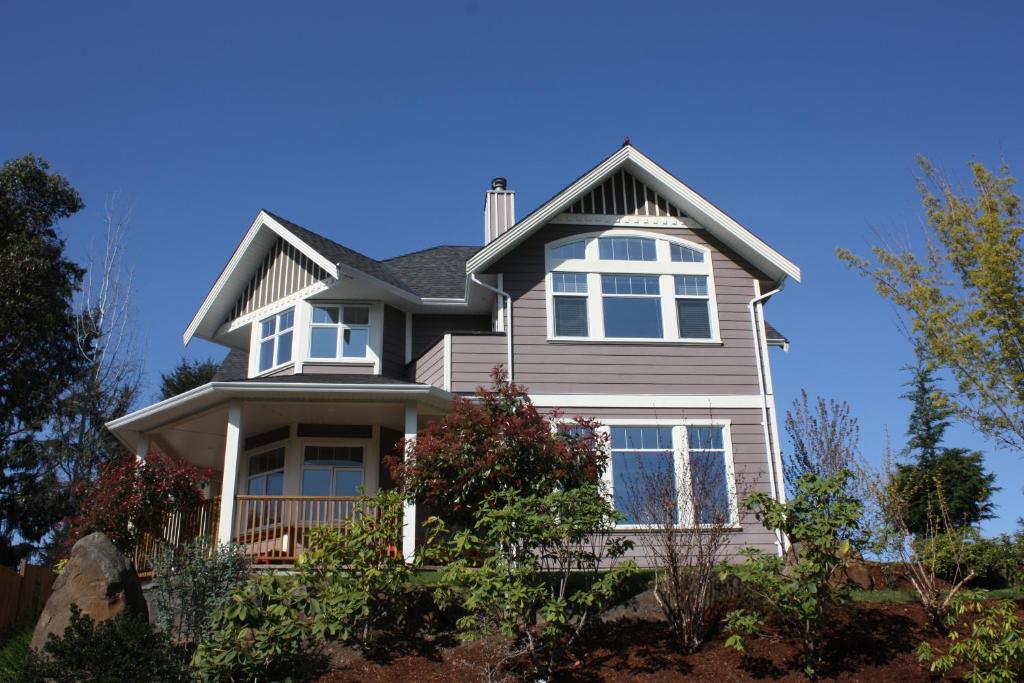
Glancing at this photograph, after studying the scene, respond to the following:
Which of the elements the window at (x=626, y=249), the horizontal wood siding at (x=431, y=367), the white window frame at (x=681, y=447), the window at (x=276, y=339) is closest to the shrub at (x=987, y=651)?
the white window frame at (x=681, y=447)

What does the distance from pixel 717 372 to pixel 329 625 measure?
839 centimetres

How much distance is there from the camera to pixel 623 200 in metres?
16.8

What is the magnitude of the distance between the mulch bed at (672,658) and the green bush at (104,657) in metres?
1.88

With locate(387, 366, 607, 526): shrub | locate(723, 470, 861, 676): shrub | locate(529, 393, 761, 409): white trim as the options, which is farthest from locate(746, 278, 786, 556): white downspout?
locate(387, 366, 607, 526): shrub

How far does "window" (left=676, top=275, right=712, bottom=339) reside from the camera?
16.0 metres

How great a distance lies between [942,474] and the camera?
2095 cm

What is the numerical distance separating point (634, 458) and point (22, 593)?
10649 millimetres

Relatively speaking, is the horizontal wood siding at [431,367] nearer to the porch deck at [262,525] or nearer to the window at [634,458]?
the porch deck at [262,525]

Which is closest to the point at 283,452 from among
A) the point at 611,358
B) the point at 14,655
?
the point at 14,655

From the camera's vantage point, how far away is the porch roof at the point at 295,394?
46.3ft

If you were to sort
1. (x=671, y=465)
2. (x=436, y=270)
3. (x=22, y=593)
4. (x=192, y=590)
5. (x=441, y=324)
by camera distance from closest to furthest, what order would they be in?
(x=192, y=590), (x=671, y=465), (x=22, y=593), (x=441, y=324), (x=436, y=270)

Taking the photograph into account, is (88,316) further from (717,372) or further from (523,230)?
(717,372)

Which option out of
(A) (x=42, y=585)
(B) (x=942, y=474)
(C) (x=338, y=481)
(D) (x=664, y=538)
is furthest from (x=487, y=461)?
(B) (x=942, y=474)

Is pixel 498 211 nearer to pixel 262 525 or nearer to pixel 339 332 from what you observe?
pixel 339 332
